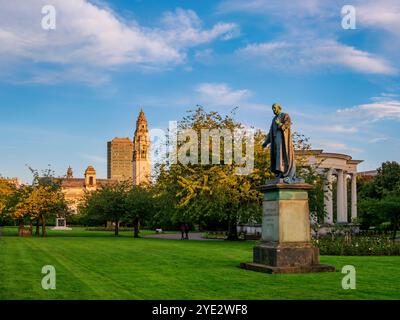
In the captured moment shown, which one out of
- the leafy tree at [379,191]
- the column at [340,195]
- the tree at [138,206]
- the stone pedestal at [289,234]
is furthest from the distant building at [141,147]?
the stone pedestal at [289,234]

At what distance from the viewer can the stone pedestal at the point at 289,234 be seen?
55.7 ft

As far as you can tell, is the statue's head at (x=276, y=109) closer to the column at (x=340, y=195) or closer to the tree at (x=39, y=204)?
the tree at (x=39, y=204)

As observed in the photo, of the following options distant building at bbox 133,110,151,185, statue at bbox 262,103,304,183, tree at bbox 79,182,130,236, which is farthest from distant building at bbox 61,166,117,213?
statue at bbox 262,103,304,183

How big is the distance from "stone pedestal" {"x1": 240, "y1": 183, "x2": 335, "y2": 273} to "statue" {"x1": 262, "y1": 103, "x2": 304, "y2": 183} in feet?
1.50

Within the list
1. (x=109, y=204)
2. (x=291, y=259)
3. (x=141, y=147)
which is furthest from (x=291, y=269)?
(x=141, y=147)

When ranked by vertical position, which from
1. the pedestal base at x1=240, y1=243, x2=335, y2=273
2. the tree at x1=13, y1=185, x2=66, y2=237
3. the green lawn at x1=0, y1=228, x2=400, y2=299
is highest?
the tree at x1=13, y1=185, x2=66, y2=237

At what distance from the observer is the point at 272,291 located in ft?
43.4

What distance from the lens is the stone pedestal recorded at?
16984 mm

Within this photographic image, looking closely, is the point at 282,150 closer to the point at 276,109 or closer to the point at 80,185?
the point at 276,109

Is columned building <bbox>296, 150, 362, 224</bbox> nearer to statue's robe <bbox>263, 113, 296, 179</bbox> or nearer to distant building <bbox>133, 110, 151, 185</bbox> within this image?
statue's robe <bbox>263, 113, 296, 179</bbox>

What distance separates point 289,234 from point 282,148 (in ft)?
9.06
